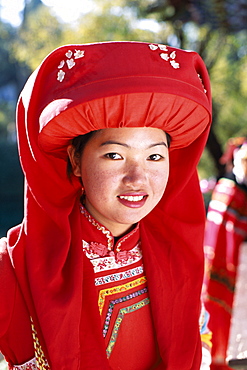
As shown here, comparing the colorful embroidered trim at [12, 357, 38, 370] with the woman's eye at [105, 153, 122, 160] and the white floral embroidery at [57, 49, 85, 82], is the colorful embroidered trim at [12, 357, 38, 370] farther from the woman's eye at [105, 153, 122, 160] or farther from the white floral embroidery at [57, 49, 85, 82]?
the white floral embroidery at [57, 49, 85, 82]

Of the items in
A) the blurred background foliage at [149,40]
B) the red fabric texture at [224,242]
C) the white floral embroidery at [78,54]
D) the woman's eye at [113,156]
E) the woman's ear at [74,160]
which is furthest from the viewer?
the blurred background foliage at [149,40]

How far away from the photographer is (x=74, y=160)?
4.44 ft

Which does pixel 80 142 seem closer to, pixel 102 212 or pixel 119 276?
pixel 102 212

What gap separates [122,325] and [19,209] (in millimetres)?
8366

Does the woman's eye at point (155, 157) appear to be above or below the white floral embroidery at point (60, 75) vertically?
below

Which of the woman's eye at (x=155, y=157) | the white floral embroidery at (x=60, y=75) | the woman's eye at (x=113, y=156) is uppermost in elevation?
the white floral embroidery at (x=60, y=75)

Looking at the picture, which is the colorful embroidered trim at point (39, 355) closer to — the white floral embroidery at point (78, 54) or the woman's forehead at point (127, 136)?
the woman's forehead at point (127, 136)

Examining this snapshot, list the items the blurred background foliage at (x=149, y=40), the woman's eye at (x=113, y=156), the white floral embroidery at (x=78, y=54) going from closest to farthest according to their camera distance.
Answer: the white floral embroidery at (x=78, y=54)
the woman's eye at (x=113, y=156)
the blurred background foliage at (x=149, y=40)

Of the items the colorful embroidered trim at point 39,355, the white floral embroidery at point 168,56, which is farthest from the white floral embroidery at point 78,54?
the colorful embroidered trim at point 39,355

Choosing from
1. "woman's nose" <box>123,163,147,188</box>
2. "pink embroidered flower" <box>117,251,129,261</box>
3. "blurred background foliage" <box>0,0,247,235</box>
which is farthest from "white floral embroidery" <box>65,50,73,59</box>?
"blurred background foliage" <box>0,0,247,235</box>

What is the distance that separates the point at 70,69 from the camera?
3.76 ft

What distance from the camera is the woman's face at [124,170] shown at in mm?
1237

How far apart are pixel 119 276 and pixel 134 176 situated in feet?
1.03

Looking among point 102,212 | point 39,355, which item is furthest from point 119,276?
point 39,355
